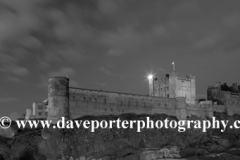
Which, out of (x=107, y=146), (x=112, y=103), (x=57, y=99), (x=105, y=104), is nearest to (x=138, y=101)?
(x=112, y=103)

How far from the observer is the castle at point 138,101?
57.6 m

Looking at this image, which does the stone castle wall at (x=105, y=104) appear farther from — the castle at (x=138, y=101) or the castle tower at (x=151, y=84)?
the castle tower at (x=151, y=84)

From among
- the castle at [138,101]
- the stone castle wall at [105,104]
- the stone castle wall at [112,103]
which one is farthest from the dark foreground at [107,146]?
the castle at [138,101]

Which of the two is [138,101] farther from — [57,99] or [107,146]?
[57,99]

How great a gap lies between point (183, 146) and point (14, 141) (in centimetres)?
2913

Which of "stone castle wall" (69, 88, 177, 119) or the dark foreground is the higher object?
"stone castle wall" (69, 88, 177, 119)

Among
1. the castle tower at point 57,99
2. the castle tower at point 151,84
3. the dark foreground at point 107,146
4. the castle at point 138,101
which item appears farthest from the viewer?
the castle tower at point 151,84

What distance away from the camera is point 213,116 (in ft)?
262

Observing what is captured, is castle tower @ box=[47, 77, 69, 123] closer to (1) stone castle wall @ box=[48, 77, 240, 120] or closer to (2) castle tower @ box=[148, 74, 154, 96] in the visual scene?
(1) stone castle wall @ box=[48, 77, 240, 120]

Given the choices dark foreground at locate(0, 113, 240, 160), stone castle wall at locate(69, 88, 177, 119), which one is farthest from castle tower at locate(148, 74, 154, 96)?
dark foreground at locate(0, 113, 240, 160)

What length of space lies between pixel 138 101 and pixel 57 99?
59.2ft

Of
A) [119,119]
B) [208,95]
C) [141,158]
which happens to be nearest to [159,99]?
[119,119]

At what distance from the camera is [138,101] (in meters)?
68.7

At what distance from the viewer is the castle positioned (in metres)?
57.6
